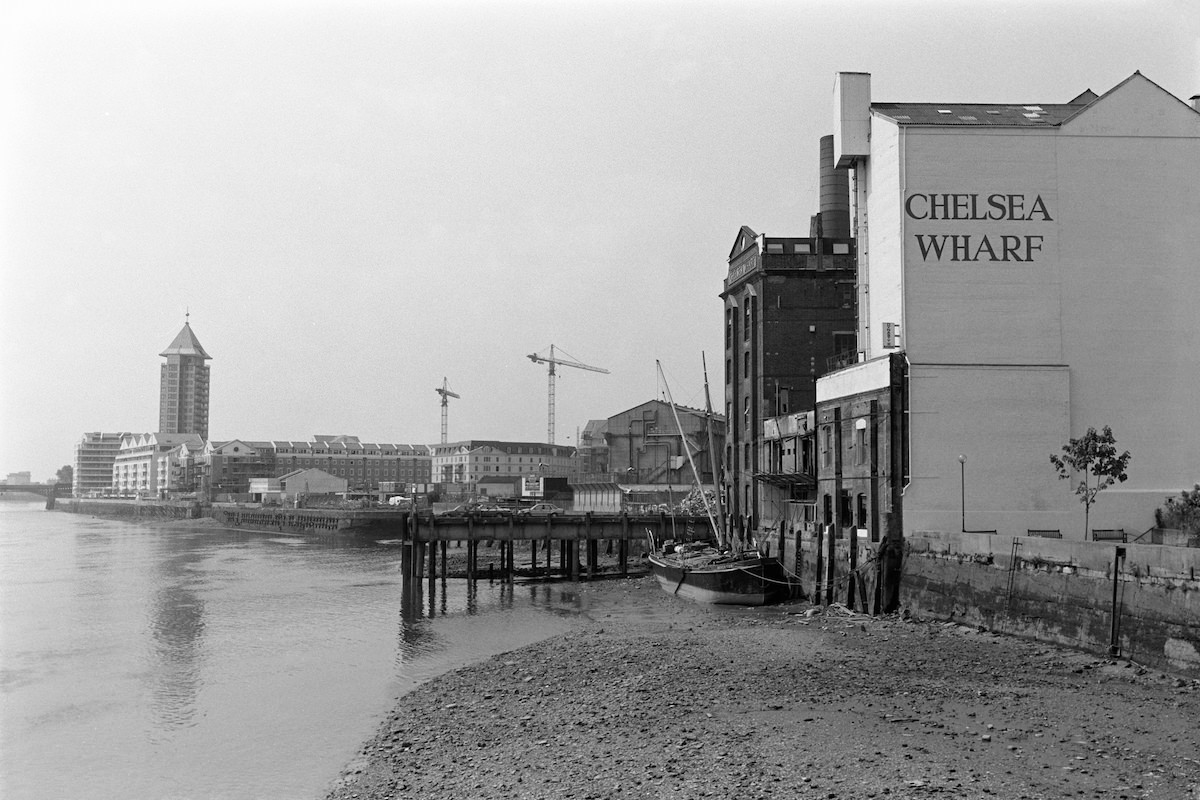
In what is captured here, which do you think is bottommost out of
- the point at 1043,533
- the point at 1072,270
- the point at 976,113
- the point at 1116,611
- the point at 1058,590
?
the point at 1116,611

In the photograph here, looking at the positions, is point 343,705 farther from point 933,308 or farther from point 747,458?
point 747,458

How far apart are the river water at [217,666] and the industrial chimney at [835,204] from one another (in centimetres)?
2939

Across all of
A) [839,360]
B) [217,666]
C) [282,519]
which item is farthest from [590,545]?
[282,519]

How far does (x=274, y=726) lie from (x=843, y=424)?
95.0 ft

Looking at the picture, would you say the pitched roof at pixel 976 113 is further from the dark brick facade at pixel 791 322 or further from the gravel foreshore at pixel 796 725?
the gravel foreshore at pixel 796 725

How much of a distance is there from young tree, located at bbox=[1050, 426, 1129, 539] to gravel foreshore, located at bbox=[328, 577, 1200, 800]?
9551mm

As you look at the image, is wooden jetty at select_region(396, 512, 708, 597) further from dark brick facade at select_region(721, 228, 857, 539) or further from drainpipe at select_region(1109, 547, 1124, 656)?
drainpipe at select_region(1109, 547, 1124, 656)

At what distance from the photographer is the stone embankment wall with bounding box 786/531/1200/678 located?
26.3 metres

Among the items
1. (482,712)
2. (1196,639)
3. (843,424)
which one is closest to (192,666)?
(482,712)

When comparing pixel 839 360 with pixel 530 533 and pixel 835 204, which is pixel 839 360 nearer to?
pixel 835 204

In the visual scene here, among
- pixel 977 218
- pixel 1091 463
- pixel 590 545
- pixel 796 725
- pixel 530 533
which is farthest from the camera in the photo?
pixel 590 545

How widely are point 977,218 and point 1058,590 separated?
1825 centimetres

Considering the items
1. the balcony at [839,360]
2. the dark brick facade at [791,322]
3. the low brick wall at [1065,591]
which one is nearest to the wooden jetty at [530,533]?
the dark brick facade at [791,322]

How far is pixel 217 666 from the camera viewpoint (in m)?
37.2
